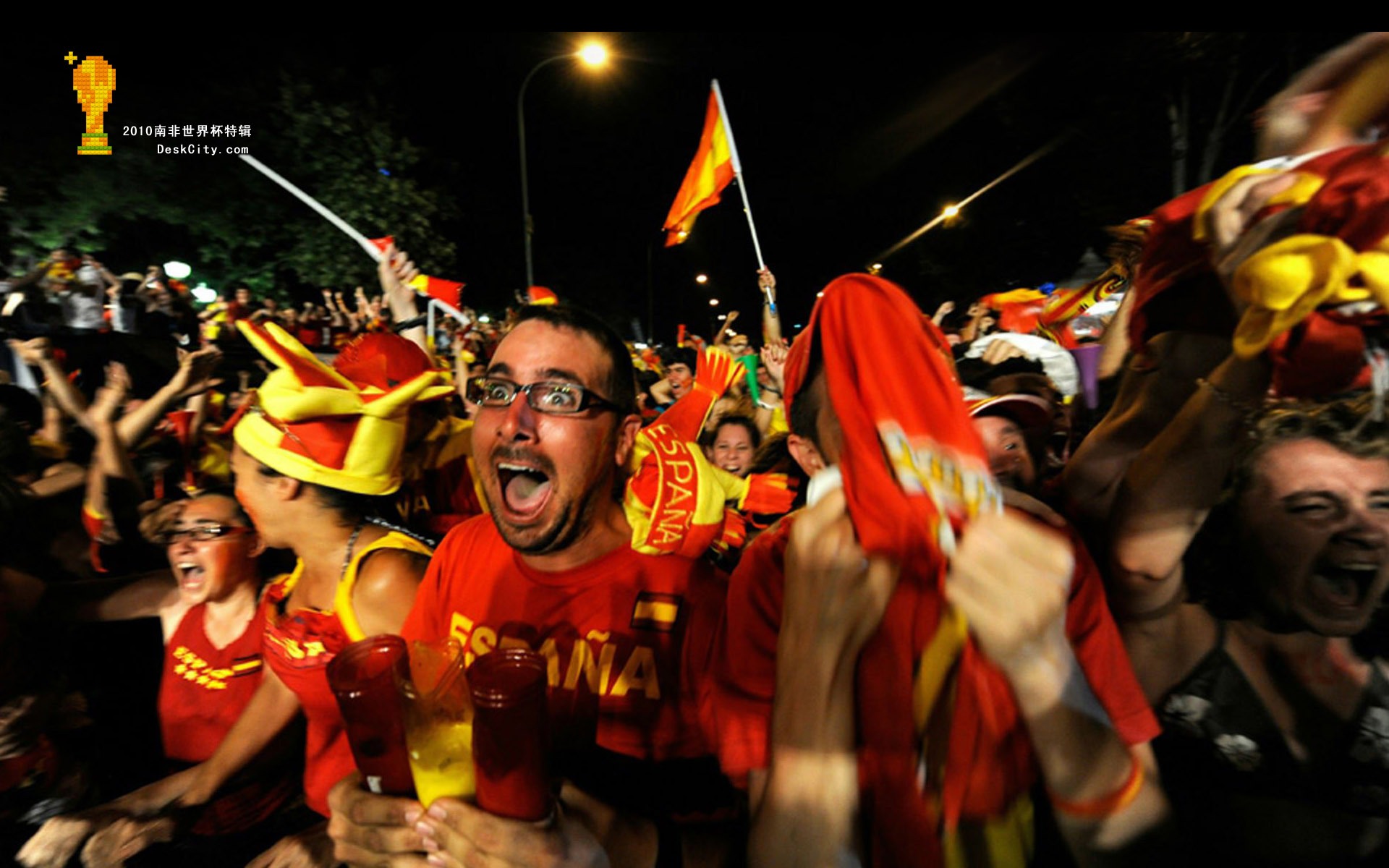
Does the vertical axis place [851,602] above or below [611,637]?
above

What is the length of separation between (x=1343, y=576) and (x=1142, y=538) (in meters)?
0.61

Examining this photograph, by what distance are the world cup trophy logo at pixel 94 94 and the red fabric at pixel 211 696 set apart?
720 inches

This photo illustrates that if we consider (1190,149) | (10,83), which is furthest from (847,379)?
(10,83)

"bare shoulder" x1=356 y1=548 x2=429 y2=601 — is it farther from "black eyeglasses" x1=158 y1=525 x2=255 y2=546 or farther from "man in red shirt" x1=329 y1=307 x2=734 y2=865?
Result: "black eyeglasses" x1=158 y1=525 x2=255 y2=546

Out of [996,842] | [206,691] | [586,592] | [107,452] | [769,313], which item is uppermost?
[769,313]

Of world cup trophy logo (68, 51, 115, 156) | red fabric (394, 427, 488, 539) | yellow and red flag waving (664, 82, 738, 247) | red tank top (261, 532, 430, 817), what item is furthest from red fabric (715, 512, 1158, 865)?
world cup trophy logo (68, 51, 115, 156)

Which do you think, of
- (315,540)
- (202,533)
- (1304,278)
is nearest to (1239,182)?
(1304,278)

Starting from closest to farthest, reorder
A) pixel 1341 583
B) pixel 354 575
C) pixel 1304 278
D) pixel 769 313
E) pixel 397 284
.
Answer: pixel 1304 278
pixel 1341 583
pixel 354 575
pixel 397 284
pixel 769 313

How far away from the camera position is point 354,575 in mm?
2176

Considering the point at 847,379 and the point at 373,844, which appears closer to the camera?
the point at 847,379

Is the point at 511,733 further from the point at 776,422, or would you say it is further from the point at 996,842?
the point at 776,422

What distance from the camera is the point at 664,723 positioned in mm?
1858

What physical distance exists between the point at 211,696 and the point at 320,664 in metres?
0.76

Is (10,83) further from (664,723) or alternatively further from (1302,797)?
(1302,797)
